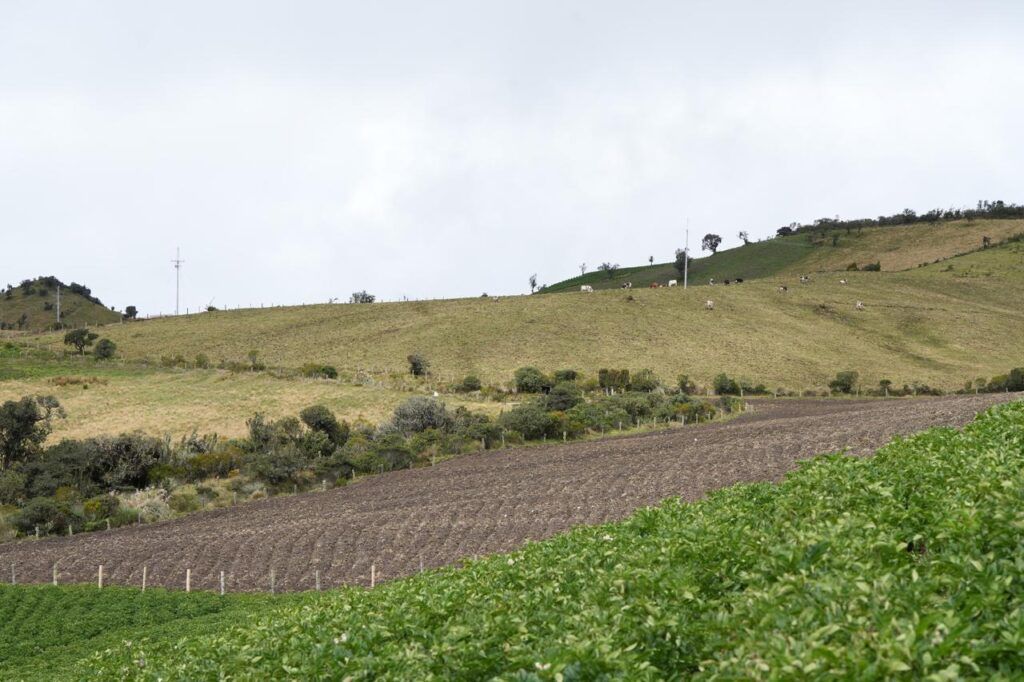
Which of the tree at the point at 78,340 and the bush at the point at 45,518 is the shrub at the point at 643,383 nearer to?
the bush at the point at 45,518

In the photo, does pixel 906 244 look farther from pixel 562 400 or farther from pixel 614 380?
pixel 562 400

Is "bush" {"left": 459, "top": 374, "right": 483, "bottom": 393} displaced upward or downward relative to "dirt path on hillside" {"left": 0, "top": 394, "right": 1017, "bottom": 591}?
upward

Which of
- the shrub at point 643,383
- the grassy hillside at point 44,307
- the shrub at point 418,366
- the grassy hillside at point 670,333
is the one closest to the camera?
the shrub at point 643,383

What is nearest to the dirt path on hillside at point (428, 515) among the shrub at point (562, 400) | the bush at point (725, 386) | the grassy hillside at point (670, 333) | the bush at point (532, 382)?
the shrub at point (562, 400)

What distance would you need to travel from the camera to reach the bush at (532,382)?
231 feet

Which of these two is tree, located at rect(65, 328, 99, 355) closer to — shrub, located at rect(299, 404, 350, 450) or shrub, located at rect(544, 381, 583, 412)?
shrub, located at rect(299, 404, 350, 450)

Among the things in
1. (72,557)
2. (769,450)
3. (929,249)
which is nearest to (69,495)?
(72,557)

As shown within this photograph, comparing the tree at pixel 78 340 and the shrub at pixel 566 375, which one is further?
the tree at pixel 78 340

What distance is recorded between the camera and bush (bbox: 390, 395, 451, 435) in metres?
52.3

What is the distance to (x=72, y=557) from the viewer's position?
98.6 ft

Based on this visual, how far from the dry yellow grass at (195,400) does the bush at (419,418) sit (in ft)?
18.6

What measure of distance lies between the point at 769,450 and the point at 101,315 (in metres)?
176

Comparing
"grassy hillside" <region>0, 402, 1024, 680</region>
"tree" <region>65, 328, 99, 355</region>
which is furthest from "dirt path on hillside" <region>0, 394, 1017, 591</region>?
"tree" <region>65, 328, 99, 355</region>

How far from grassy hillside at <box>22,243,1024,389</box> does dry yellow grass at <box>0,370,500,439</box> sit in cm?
1293
